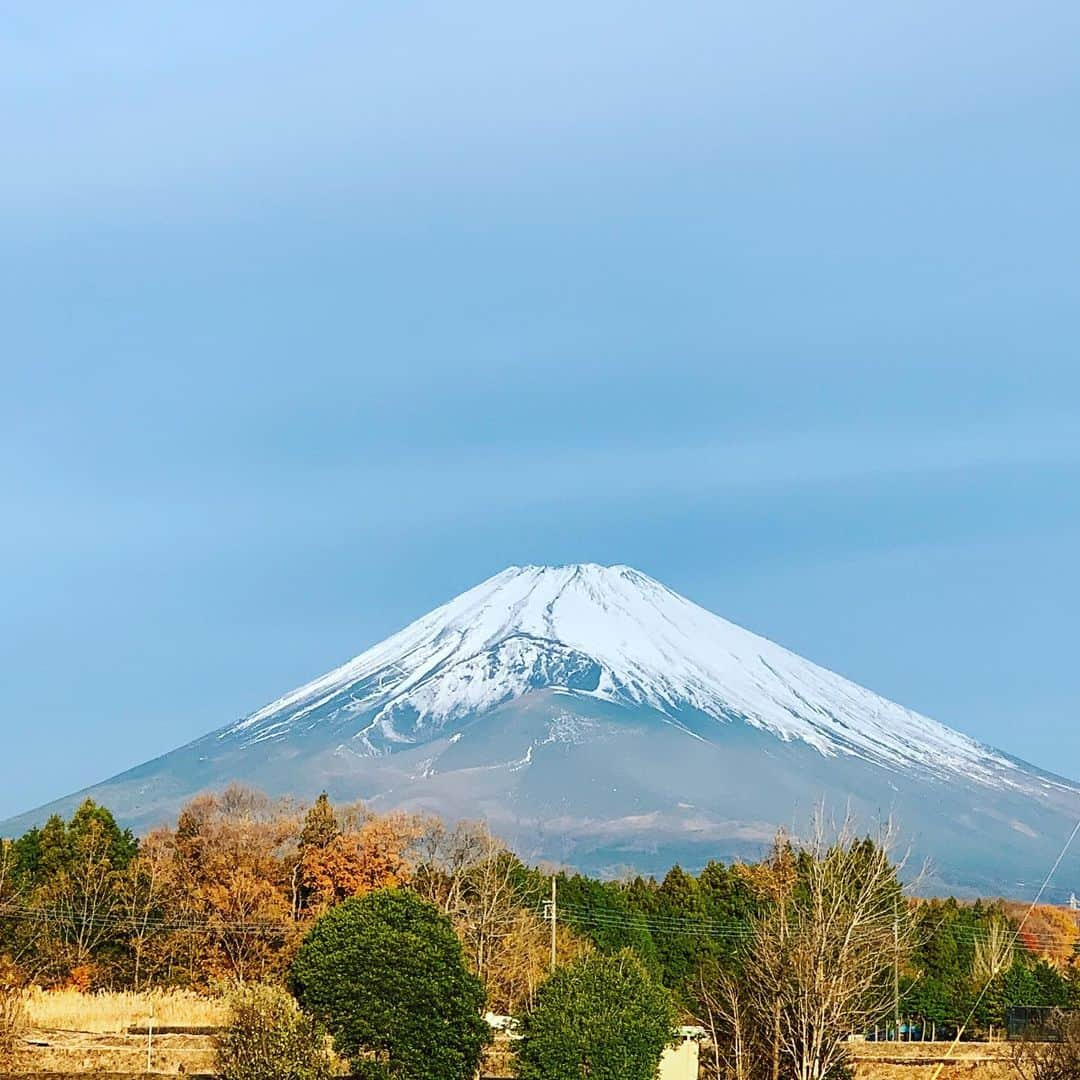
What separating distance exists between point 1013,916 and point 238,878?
3715 cm

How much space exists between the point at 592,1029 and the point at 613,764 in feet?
505

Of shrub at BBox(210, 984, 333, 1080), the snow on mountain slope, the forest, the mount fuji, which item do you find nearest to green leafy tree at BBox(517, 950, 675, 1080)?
the forest

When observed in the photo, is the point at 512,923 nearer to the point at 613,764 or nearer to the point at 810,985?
the point at 810,985

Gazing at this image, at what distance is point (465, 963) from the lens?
2648 centimetres

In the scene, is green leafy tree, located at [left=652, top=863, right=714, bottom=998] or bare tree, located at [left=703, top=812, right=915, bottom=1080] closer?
bare tree, located at [left=703, top=812, right=915, bottom=1080]

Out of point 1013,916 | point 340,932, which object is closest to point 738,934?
point 340,932

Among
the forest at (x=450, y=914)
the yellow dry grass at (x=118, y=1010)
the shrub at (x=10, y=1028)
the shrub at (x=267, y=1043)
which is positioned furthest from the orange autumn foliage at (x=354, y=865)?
the shrub at (x=267, y=1043)

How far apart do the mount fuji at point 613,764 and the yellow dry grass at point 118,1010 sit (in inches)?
4464

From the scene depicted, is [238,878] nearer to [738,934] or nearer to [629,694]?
[738,934]

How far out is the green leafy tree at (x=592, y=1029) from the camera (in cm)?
2556

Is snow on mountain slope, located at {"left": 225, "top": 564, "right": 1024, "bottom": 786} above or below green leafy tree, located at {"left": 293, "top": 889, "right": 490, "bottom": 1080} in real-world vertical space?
above

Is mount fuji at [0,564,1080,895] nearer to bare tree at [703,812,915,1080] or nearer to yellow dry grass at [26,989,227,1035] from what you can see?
yellow dry grass at [26,989,227,1035]

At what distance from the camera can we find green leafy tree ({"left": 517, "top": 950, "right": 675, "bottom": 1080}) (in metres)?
25.6

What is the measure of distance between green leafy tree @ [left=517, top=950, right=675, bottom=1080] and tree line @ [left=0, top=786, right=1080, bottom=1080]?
50 cm
